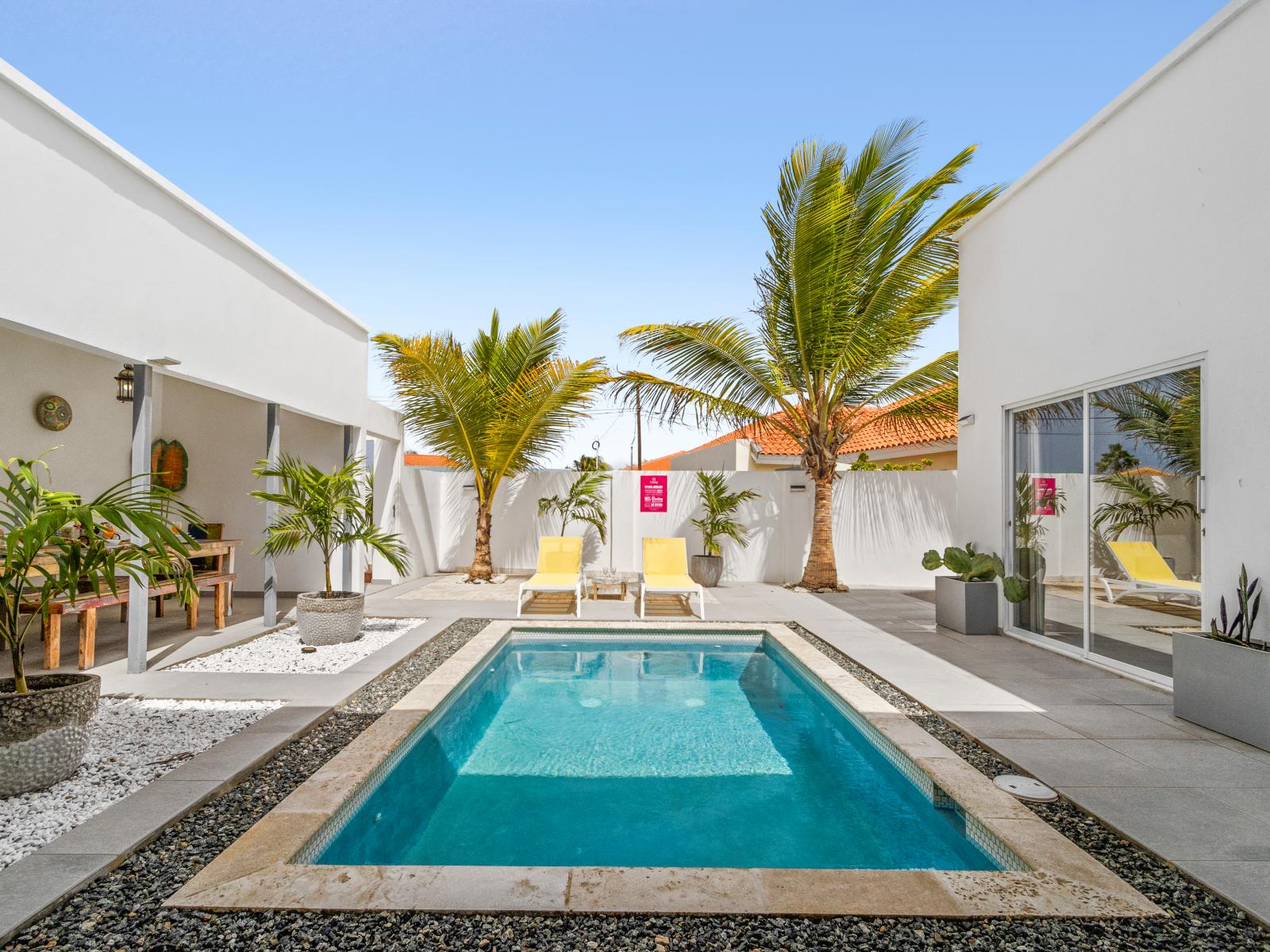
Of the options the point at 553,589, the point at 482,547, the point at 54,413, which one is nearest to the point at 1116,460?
the point at 553,589

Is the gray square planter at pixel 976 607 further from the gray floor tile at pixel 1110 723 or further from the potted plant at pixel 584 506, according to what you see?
the potted plant at pixel 584 506

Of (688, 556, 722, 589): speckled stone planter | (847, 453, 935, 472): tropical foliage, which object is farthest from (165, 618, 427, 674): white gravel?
(847, 453, 935, 472): tropical foliage

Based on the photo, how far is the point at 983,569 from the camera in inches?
297

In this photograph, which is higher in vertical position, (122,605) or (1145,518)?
(1145,518)

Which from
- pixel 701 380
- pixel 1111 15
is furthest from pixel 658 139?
pixel 1111 15

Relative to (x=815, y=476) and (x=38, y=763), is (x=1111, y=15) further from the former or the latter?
(x=38, y=763)

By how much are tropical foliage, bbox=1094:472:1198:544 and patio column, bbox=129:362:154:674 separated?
8.23 m

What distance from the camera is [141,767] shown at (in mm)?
3656

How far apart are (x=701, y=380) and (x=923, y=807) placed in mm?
8546

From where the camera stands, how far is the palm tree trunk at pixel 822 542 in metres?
11.3

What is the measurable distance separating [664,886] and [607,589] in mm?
8736

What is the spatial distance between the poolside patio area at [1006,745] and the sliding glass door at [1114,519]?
1.30 ft

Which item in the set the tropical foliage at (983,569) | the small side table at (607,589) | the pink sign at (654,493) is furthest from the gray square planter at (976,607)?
the pink sign at (654,493)

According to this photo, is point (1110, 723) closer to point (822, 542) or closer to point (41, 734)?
point (41, 734)
